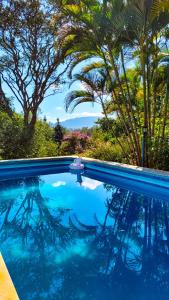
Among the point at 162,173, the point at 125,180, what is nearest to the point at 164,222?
the point at 162,173

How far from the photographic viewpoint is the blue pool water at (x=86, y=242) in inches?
115

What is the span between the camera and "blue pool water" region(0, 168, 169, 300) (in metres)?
2.93

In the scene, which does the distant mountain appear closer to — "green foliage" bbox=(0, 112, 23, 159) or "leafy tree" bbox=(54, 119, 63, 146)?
"leafy tree" bbox=(54, 119, 63, 146)

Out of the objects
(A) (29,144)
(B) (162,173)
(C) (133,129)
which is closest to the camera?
(B) (162,173)

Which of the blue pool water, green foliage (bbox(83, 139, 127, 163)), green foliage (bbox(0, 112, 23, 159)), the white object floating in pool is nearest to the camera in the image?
the blue pool water

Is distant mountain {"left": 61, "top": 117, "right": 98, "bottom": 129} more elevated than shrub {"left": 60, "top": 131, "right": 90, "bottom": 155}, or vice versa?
distant mountain {"left": 61, "top": 117, "right": 98, "bottom": 129}

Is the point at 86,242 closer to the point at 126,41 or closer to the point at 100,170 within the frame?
the point at 100,170

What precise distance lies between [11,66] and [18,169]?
5.38 m

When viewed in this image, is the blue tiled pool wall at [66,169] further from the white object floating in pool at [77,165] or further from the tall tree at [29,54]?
the tall tree at [29,54]

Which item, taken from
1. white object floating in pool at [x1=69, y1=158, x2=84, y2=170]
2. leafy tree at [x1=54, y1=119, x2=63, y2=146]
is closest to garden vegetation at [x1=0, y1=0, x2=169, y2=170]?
leafy tree at [x1=54, y1=119, x2=63, y2=146]

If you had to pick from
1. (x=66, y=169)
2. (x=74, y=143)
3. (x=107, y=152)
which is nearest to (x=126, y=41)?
(x=107, y=152)

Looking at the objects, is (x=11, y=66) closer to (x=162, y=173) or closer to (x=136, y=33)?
(x=136, y=33)

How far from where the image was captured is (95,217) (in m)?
5.16

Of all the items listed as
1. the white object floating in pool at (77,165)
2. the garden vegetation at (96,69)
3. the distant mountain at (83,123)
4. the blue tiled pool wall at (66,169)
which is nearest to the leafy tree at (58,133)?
the garden vegetation at (96,69)
